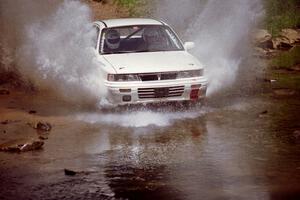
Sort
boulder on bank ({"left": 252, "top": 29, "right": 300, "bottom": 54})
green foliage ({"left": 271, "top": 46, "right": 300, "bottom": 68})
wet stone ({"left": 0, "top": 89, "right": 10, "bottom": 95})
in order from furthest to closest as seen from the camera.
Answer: boulder on bank ({"left": 252, "top": 29, "right": 300, "bottom": 54})
green foliage ({"left": 271, "top": 46, "right": 300, "bottom": 68})
wet stone ({"left": 0, "top": 89, "right": 10, "bottom": 95})

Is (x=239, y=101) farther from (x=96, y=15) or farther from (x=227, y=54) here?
(x=96, y=15)

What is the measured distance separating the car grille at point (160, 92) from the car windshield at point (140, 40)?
1.29 meters

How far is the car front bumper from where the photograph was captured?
9.55 metres

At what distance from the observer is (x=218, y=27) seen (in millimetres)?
19859

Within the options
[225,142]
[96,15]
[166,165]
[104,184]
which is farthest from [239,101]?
[96,15]

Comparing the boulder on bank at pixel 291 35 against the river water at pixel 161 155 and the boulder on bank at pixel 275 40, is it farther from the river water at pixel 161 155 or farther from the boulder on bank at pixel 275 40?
the river water at pixel 161 155

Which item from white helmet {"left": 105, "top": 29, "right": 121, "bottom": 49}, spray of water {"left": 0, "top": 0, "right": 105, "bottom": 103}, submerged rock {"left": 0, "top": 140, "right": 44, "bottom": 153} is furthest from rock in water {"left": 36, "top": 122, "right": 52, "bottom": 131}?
white helmet {"left": 105, "top": 29, "right": 121, "bottom": 49}

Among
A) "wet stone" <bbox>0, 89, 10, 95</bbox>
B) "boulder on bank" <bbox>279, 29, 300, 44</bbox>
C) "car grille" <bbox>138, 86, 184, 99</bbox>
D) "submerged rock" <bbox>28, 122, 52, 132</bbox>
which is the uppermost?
"boulder on bank" <bbox>279, 29, 300, 44</bbox>

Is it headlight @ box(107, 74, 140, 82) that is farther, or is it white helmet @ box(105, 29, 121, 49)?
white helmet @ box(105, 29, 121, 49)

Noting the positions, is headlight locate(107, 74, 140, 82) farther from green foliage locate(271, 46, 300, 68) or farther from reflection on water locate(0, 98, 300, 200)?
green foliage locate(271, 46, 300, 68)

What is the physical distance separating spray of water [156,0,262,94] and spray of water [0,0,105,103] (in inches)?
126

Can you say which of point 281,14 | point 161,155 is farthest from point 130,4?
point 161,155

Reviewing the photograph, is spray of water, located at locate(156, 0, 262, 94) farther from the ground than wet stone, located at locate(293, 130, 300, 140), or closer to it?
farther from the ground

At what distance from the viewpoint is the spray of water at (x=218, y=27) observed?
14545 mm
